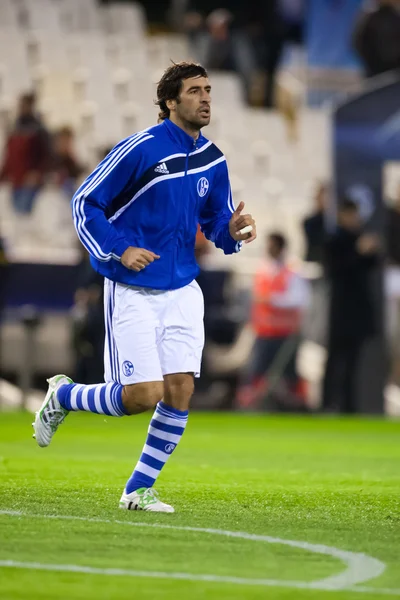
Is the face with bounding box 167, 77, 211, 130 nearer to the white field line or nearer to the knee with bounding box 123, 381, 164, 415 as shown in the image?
the knee with bounding box 123, 381, 164, 415

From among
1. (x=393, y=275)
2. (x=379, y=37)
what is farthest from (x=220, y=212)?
(x=379, y=37)

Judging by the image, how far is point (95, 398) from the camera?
249 inches

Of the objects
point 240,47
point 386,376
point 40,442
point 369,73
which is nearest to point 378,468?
point 40,442

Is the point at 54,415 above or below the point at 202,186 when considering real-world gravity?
below

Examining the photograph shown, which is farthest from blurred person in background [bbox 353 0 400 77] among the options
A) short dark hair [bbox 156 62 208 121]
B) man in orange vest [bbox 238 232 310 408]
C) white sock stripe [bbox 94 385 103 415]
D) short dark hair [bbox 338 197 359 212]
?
white sock stripe [bbox 94 385 103 415]

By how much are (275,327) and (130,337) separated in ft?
31.0

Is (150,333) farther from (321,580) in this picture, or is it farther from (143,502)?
(321,580)

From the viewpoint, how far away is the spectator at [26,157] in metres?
18.0

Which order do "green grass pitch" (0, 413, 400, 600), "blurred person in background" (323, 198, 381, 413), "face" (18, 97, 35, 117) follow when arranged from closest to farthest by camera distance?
"green grass pitch" (0, 413, 400, 600)
"blurred person in background" (323, 198, 381, 413)
"face" (18, 97, 35, 117)

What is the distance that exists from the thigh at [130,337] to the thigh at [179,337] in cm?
7

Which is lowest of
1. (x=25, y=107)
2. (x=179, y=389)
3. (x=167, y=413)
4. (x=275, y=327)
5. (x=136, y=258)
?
(x=275, y=327)

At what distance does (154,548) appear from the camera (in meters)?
4.95

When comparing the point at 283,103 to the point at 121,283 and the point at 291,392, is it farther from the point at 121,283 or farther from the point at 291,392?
the point at 121,283

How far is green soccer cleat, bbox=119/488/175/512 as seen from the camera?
20.3 ft
